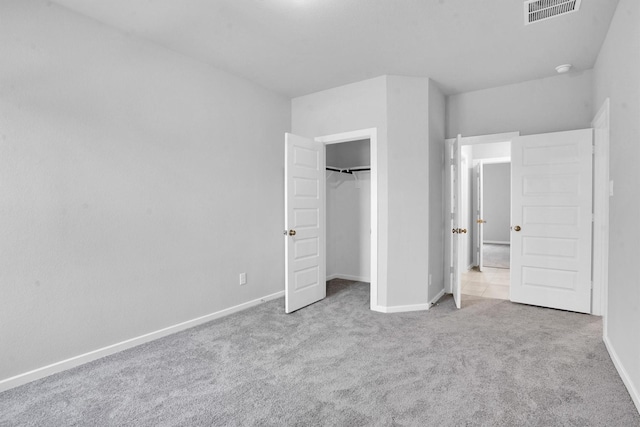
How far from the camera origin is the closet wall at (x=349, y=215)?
17.5 feet

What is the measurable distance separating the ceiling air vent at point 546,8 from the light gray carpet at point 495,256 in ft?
15.9

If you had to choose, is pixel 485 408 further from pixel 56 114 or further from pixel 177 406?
pixel 56 114

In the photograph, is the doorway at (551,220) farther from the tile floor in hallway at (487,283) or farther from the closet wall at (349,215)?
the closet wall at (349,215)

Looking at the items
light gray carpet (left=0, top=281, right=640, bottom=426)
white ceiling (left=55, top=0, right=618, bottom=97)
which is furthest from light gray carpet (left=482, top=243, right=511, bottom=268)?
white ceiling (left=55, top=0, right=618, bottom=97)

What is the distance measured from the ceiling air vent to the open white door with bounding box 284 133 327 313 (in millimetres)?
2337

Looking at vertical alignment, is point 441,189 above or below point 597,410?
above

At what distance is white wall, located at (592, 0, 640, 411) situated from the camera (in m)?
2.04

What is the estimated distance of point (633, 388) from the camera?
80.0 inches

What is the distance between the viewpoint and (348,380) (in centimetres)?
229

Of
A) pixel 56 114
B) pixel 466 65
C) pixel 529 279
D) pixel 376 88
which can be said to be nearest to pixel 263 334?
pixel 56 114

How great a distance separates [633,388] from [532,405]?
2.12ft

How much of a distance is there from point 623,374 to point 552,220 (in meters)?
1.98

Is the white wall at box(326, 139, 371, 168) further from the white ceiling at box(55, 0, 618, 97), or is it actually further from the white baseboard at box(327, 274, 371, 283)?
the white baseboard at box(327, 274, 371, 283)

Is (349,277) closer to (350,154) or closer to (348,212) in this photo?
(348,212)
